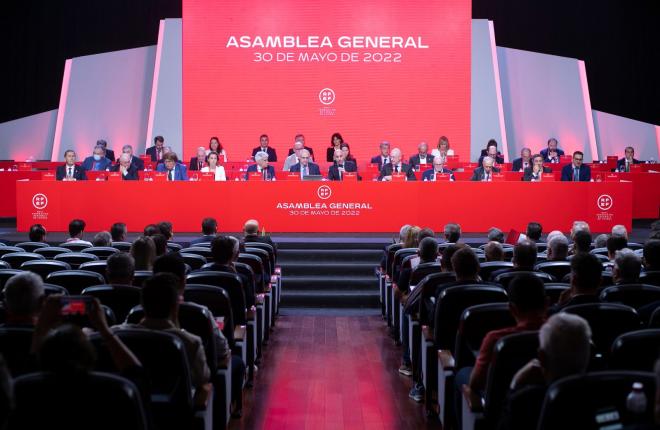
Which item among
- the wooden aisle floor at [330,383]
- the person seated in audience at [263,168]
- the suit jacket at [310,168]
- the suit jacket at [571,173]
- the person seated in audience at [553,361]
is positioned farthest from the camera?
the suit jacket at [310,168]

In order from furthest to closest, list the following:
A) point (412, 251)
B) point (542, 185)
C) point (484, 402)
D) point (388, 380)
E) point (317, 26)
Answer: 1. point (317, 26)
2. point (542, 185)
3. point (412, 251)
4. point (388, 380)
5. point (484, 402)

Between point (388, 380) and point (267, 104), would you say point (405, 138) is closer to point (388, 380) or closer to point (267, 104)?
point (267, 104)

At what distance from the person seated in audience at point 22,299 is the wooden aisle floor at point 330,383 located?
1647 millimetres

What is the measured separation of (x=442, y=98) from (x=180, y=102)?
4498 mm

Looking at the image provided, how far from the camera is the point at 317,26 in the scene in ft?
46.9

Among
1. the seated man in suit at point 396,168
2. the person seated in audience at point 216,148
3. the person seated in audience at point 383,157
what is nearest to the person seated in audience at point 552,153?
the person seated in audience at point 383,157

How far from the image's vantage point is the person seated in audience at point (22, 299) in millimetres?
3629

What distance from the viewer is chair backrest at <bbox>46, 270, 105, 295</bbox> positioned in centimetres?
515

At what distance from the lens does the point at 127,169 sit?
37.6 feet

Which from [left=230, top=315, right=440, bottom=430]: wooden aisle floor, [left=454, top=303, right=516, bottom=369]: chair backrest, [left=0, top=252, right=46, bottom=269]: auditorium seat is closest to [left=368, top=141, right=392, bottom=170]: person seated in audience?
[left=230, top=315, right=440, bottom=430]: wooden aisle floor

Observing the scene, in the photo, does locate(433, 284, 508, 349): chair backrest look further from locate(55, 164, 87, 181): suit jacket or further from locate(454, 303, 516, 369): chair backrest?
locate(55, 164, 87, 181): suit jacket

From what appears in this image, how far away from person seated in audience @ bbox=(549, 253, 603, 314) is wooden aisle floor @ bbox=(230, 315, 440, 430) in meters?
1.20

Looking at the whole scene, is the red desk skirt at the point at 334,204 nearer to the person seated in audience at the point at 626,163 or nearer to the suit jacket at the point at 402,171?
the suit jacket at the point at 402,171

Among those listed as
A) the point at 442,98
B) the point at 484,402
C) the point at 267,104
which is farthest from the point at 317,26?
the point at 484,402
